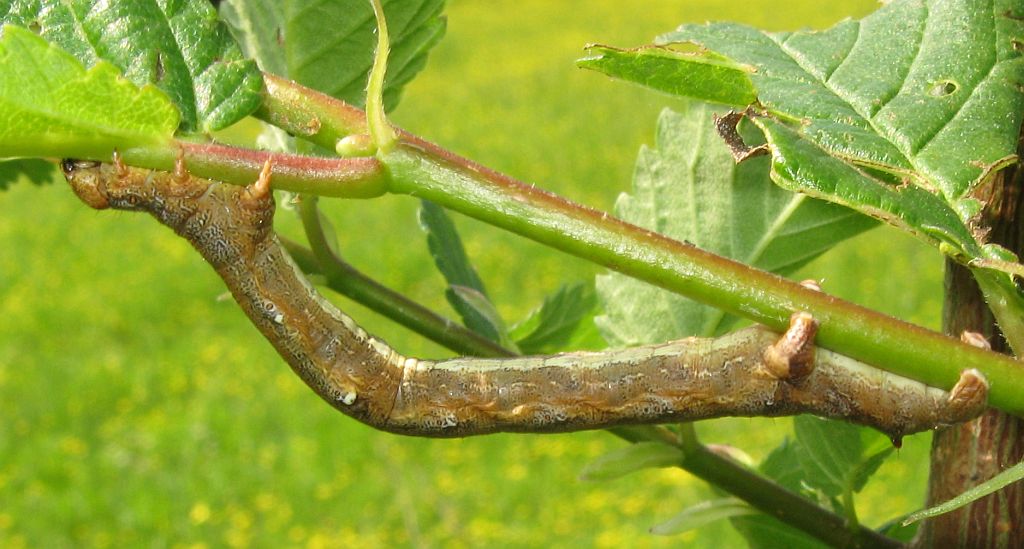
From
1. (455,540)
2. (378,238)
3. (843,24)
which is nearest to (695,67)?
(843,24)

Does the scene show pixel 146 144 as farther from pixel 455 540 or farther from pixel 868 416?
pixel 455 540

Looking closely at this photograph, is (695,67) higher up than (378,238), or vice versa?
(695,67)

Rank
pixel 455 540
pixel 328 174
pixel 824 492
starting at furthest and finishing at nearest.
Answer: pixel 455 540 < pixel 824 492 < pixel 328 174

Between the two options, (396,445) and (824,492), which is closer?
(824,492)

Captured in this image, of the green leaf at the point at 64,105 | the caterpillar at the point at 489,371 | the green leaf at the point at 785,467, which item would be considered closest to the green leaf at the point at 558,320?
the caterpillar at the point at 489,371

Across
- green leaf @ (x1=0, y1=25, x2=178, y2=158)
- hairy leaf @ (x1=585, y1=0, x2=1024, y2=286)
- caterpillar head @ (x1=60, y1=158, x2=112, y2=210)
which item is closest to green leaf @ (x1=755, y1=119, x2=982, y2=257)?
hairy leaf @ (x1=585, y1=0, x2=1024, y2=286)

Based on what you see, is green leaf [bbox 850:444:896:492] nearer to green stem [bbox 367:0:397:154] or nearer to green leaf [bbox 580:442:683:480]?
green leaf [bbox 580:442:683:480]

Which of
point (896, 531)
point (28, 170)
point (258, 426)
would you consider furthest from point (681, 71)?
point (258, 426)

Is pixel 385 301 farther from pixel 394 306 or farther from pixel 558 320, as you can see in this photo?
pixel 558 320
